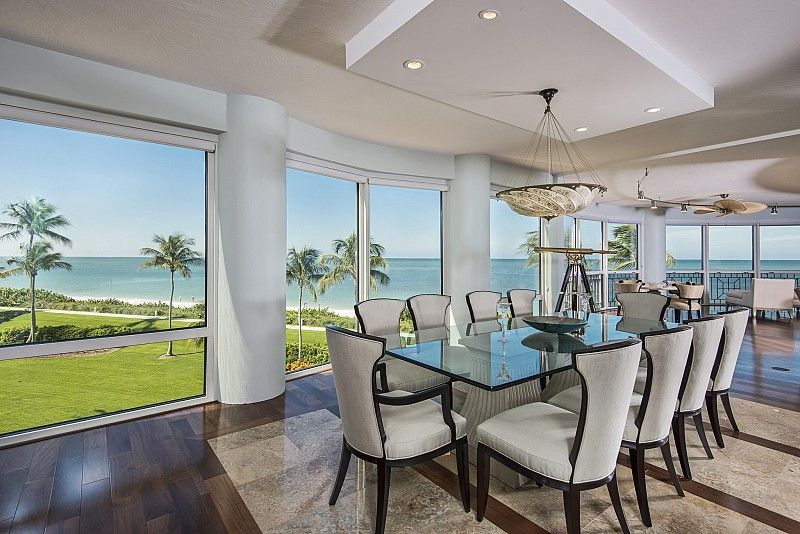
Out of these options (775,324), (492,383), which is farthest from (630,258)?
(492,383)

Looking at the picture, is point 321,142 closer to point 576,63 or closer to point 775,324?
point 576,63

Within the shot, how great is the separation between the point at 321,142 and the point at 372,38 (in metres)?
2.08

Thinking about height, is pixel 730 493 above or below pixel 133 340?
below

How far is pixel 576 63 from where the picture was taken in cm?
248

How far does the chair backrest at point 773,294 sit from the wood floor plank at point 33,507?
10.9m

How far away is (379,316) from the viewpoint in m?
3.31

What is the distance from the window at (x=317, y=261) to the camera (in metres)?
4.34

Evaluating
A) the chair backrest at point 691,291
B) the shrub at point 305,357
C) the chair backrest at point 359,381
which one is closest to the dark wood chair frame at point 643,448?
the chair backrest at point 359,381

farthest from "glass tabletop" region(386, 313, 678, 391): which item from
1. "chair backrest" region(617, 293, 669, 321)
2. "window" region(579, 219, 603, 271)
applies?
"window" region(579, 219, 603, 271)

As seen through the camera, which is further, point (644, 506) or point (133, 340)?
point (133, 340)

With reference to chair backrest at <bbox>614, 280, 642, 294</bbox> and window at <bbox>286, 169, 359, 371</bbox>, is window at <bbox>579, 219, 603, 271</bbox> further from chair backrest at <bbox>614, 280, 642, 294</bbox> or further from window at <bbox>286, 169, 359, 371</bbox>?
window at <bbox>286, 169, 359, 371</bbox>

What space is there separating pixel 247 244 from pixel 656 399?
3126 mm

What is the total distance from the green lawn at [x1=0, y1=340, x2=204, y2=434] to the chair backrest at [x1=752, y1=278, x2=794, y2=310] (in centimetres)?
1015

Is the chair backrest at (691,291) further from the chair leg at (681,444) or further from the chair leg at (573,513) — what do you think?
the chair leg at (573,513)
